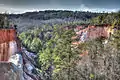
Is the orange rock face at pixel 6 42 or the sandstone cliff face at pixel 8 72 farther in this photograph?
the orange rock face at pixel 6 42

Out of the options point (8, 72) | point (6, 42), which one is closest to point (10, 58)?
point (6, 42)

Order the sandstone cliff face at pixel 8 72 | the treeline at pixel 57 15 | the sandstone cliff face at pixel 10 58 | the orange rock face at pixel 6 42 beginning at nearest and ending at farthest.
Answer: the sandstone cliff face at pixel 8 72
the sandstone cliff face at pixel 10 58
the orange rock face at pixel 6 42
the treeline at pixel 57 15

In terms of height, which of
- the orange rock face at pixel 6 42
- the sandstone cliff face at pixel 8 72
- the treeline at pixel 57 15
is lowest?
the sandstone cliff face at pixel 8 72

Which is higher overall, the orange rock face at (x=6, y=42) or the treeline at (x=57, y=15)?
the treeline at (x=57, y=15)

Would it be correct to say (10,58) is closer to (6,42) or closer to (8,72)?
(6,42)

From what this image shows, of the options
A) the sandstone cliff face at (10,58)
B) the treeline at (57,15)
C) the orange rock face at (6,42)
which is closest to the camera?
the sandstone cliff face at (10,58)

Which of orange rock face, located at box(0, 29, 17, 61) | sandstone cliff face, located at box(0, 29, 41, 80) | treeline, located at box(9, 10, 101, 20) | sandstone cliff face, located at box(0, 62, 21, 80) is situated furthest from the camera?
treeline, located at box(9, 10, 101, 20)

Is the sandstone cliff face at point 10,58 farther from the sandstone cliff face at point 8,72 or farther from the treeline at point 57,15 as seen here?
the treeline at point 57,15

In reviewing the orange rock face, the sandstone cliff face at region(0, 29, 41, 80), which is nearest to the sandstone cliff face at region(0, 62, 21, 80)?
the sandstone cliff face at region(0, 29, 41, 80)

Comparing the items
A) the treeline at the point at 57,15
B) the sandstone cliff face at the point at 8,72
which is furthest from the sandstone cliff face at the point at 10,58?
the treeline at the point at 57,15

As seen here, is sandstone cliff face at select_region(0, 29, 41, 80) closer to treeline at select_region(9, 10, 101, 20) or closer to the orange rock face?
the orange rock face

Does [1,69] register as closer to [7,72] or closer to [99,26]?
[7,72]

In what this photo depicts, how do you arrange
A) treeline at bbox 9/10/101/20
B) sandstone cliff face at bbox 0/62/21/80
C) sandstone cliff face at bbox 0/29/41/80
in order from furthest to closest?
treeline at bbox 9/10/101/20 < sandstone cliff face at bbox 0/29/41/80 < sandstone cliff face at bbox 0/62/21/80
